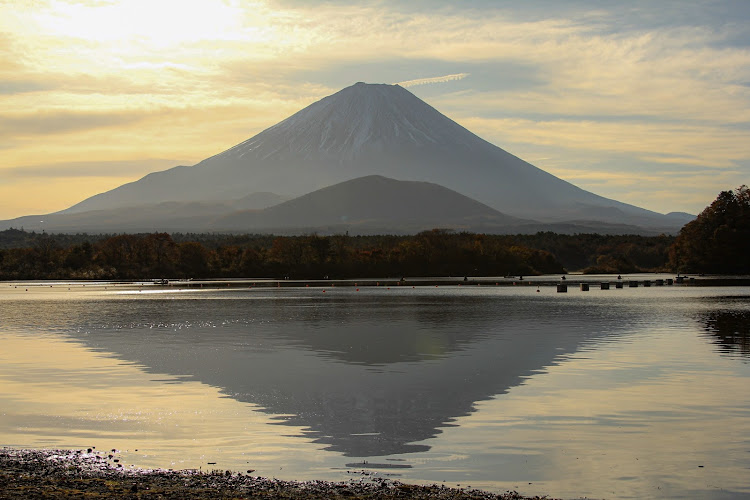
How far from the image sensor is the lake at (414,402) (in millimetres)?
15172

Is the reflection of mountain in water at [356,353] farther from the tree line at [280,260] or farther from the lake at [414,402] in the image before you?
the tree line at [280,260]

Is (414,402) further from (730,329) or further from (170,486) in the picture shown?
(730,329)

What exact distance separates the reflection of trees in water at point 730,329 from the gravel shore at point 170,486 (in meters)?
21.3

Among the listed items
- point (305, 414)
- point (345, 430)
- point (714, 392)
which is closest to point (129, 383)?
point (305, 414)

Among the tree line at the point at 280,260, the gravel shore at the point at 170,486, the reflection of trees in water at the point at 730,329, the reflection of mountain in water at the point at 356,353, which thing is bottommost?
the gravel shore at the point at 170,486

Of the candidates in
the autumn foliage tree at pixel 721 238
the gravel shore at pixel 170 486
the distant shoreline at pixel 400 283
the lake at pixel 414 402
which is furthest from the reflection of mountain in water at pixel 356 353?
the autumn foliage tree at pixel 721 238

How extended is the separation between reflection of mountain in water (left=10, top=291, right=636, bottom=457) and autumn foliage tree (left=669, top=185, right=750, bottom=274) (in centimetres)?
8042

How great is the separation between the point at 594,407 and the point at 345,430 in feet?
20.0

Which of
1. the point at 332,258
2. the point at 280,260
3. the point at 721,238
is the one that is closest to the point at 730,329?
the point at 721,238

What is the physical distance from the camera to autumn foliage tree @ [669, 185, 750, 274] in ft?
440

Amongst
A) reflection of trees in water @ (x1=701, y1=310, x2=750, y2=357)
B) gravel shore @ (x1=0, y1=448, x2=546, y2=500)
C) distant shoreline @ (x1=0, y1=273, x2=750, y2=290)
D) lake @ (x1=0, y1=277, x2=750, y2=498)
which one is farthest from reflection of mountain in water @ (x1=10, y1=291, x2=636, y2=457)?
distant shoreline @ (x1=0, y1=273, x2=750, y2=290)

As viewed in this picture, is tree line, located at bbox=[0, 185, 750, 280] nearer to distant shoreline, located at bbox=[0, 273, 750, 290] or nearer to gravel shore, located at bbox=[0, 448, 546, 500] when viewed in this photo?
distant shoreline, located at bbox=[0, 273, 750, 290]

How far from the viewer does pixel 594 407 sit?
67.5ft

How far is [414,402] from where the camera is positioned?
70.9 feet
